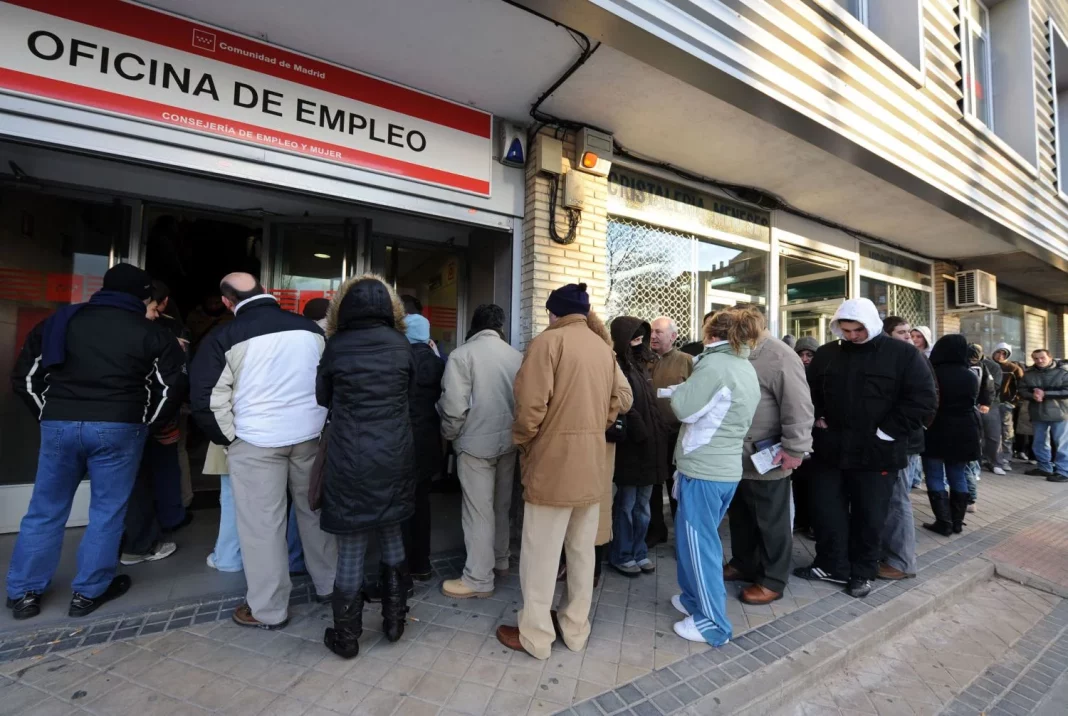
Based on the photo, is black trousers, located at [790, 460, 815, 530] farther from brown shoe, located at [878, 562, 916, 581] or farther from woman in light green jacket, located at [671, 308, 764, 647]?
woman in light green jacket, located at [671, 308, 764, 647]

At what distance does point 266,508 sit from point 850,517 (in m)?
3.86

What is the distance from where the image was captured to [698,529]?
270 cm

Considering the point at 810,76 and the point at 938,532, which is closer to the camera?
the point at 810,76

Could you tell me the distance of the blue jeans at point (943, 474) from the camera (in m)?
4.52

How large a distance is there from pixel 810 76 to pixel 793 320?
4.50 m

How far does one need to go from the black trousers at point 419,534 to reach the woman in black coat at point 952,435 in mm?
4636

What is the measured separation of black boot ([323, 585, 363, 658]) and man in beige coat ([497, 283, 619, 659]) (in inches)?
29.9

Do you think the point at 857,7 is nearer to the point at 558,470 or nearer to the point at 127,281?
the point at 558,470

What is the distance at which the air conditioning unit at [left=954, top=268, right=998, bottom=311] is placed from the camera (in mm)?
8805

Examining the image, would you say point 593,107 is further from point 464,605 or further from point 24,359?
point 24,359

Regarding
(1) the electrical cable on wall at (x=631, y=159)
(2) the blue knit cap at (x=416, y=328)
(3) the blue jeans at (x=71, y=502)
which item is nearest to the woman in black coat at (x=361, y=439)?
(2) the blue knit cap at (x=416, y=328)

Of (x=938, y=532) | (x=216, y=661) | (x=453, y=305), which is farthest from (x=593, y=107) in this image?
(x=938, y=532)

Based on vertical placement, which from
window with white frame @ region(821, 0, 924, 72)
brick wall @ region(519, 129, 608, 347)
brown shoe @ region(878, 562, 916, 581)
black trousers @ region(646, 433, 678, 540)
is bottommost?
brown shoe @ region(878, 562, 916, 581)

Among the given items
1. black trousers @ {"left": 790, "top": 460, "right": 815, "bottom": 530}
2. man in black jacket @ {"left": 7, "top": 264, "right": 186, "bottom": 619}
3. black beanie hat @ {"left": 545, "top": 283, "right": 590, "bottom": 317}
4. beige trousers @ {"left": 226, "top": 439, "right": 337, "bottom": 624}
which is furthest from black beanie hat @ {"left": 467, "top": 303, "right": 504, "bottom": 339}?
black trousers @ {"left": 790, "top": 460, "right": 815, "bottom": 530}
